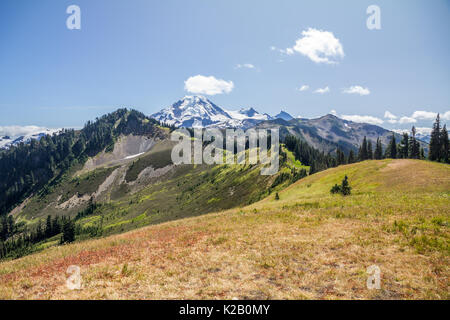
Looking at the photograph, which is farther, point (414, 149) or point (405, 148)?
point (405, 148)

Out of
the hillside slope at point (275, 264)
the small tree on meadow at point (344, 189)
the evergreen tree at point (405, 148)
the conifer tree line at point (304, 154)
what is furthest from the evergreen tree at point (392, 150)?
the hillside slope at point (275, 264)

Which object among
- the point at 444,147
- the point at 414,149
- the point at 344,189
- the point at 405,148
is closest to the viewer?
the point at 344,189

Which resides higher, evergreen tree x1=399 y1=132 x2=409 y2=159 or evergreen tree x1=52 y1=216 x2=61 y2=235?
evergreen tree x1=399 y1=132 x2=409 y2=159

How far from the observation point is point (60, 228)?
15838 cm

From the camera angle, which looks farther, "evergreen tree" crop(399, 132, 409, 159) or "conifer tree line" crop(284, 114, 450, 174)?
"evergreen tree" crop(399, 132, 409, 159)

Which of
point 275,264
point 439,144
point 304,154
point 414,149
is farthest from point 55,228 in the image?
point 439,144

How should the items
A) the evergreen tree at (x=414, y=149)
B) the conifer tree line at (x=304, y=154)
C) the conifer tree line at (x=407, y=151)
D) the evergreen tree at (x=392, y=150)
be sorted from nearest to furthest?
the conifer tree line at (x=407, y=151) → the evergreen tree at (x=414, y=149) → the evergreen tree at (x=392, y=150) → the conifer tree line at (x=304, y=154)

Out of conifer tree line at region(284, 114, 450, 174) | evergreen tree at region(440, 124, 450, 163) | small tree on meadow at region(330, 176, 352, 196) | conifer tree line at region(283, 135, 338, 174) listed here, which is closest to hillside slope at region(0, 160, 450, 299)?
small tree on meadow at region(330, 176, 352, 196)

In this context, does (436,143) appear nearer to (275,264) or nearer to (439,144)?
(439,144)

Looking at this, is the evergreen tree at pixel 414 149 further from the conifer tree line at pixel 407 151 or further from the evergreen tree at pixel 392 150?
the evergreen tree at pixel 392 150

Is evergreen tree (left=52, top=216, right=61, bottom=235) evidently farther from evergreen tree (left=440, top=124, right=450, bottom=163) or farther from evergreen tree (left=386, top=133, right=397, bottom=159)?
evergreen tree (left=440, top=124, right=450, bottom=163)

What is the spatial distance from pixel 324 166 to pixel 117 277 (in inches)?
4862
